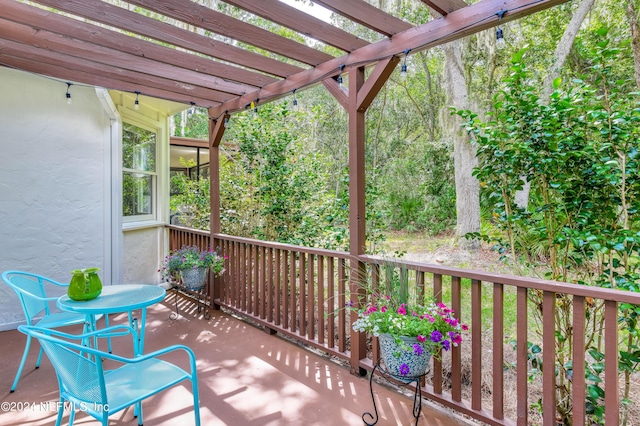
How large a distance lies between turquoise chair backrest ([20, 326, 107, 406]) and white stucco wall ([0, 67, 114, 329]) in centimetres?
268

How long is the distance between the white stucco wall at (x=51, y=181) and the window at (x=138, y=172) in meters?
0.42

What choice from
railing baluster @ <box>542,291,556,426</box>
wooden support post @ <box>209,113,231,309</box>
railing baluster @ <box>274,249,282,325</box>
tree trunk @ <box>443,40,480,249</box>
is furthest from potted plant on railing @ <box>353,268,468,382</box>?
tree trunk @ <box>443,40,480,249</box>

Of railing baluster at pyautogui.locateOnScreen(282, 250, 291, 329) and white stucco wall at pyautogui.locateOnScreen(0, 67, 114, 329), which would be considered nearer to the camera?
railing baluster at pyautogui.locateOnScreen(282, 250, 291, 329)

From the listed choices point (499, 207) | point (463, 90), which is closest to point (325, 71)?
point (499, 207)

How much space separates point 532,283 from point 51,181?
437 centimetres

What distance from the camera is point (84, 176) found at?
12.9 feet

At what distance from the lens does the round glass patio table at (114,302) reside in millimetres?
2098

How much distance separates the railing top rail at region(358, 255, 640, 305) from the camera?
1.50 m

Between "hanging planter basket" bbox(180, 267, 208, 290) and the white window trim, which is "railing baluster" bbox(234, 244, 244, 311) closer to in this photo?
"hanging planter basket" bbox(180, 267, 208, 290)

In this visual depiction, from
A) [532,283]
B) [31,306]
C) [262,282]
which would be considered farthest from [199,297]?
[532,283]

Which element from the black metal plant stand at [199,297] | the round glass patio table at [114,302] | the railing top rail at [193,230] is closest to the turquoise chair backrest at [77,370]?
the round glass patio table at [114,302]

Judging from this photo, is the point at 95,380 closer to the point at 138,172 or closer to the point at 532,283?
the point at 532,283

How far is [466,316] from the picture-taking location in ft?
13.7

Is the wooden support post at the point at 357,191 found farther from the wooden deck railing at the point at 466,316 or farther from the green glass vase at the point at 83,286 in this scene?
the green glass vase at the point at 83,286
